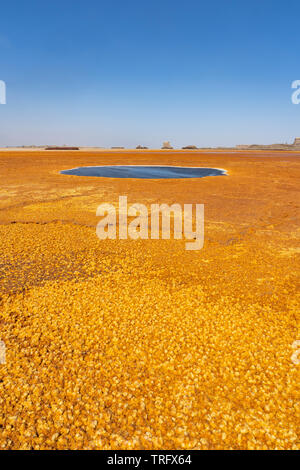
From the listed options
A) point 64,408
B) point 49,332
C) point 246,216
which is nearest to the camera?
point 64,408

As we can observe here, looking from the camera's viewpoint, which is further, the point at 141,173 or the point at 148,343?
the point at 141,173

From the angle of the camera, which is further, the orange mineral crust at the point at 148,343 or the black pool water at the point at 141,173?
the black pool water at the point at 141,173

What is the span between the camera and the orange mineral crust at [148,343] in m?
2.65

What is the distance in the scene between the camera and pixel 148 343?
Result: 376 cm

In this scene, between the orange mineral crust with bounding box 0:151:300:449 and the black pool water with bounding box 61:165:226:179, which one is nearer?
the orange mineral crust with bounding box 0:151:300:449

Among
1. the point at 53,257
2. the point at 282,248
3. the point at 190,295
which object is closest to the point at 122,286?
the point at 190,295

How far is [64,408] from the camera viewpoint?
281 cm

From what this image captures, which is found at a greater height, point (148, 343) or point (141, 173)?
point (141, 173)

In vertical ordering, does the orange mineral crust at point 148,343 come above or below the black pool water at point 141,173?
below

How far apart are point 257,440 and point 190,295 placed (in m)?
2.62

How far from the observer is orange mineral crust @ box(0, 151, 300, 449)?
8.71ft

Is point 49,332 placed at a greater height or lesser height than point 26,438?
greater

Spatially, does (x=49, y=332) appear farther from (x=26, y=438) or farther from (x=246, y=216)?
(x=246, y=216)

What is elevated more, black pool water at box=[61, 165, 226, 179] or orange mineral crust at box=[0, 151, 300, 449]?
black pool water at box=[61, 165, 226, 179]
